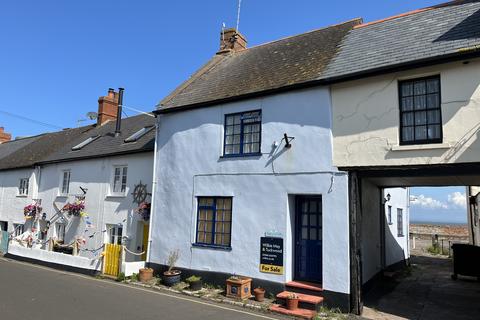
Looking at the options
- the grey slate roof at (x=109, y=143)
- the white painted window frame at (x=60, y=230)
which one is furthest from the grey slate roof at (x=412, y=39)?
the white painted window frame at (x=60, y=230)

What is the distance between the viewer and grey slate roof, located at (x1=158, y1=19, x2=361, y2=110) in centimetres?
1244

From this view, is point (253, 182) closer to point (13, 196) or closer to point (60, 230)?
point (60, 230)

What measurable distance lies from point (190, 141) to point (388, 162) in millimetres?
7189

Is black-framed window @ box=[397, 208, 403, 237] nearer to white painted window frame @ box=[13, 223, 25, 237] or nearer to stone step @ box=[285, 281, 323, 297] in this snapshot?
stone step @ box=[285, 281, 323, 297]

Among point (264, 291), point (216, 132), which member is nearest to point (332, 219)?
point (264, 291)

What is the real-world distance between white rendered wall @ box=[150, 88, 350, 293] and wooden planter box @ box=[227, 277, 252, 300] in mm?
455

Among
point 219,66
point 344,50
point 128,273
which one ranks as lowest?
point 128,273

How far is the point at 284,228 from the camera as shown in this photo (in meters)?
11.3

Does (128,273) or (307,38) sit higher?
(307,38)

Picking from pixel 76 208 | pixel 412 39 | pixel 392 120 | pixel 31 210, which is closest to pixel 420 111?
pixel 392 120

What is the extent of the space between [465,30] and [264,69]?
6.60 meters

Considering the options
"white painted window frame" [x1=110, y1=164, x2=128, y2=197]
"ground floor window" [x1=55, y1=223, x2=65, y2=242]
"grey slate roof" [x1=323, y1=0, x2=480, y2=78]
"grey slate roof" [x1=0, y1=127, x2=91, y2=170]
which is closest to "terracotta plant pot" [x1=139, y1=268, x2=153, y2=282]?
"white painted window frame" [x1=110, y1=164, x2=128, y2=197]

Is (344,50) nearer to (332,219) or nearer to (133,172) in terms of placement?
(332,219)

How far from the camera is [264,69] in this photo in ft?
46.4
